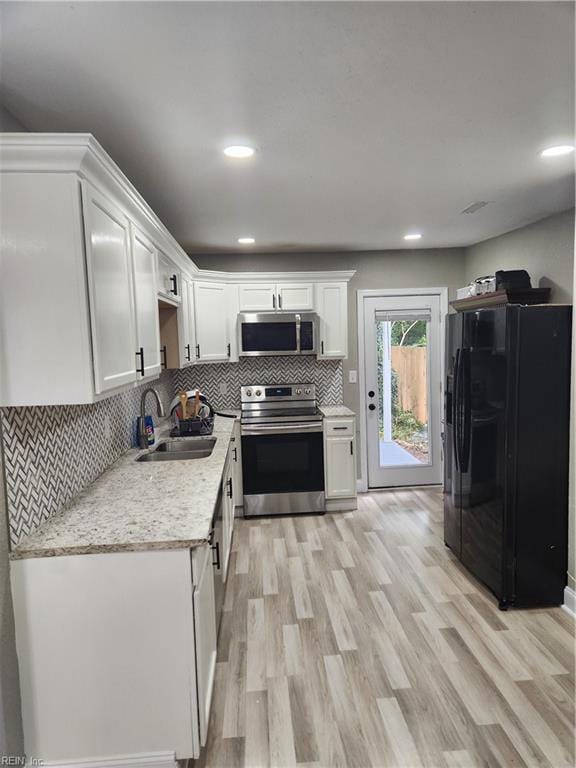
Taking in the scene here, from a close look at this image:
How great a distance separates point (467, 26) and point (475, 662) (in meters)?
2.57

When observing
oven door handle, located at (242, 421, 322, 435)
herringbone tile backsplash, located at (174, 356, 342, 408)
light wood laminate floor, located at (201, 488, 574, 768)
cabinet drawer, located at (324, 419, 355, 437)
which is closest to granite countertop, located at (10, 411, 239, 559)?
light wood laminate floor, located at (201, 488, 574, 768)

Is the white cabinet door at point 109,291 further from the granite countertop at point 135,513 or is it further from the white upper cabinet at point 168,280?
the white upper cabinet at point 168,280

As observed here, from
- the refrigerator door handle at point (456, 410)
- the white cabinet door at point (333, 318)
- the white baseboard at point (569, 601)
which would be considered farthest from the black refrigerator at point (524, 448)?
the white cabinet door at point (333, 318)

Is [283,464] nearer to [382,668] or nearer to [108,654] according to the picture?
[382,668]

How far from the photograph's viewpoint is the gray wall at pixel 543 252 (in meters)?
3.11

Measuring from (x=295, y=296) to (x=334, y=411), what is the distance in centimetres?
115

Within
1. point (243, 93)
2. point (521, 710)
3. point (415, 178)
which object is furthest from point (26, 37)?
point (521, 710)

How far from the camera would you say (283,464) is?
4156mm

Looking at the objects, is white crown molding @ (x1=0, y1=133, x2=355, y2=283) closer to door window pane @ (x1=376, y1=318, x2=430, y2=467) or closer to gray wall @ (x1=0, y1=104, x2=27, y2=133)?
gray wall @ (x1=0, y1=104, x2=27, y2=133)

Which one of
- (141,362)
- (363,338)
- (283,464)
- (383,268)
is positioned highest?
(383,268)

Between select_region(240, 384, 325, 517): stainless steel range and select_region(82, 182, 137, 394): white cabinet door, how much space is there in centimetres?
211

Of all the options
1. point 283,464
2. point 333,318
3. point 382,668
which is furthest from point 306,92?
point 283,464

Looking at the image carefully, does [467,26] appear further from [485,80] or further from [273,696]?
[273,696]

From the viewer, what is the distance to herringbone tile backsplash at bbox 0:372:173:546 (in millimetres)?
1600
